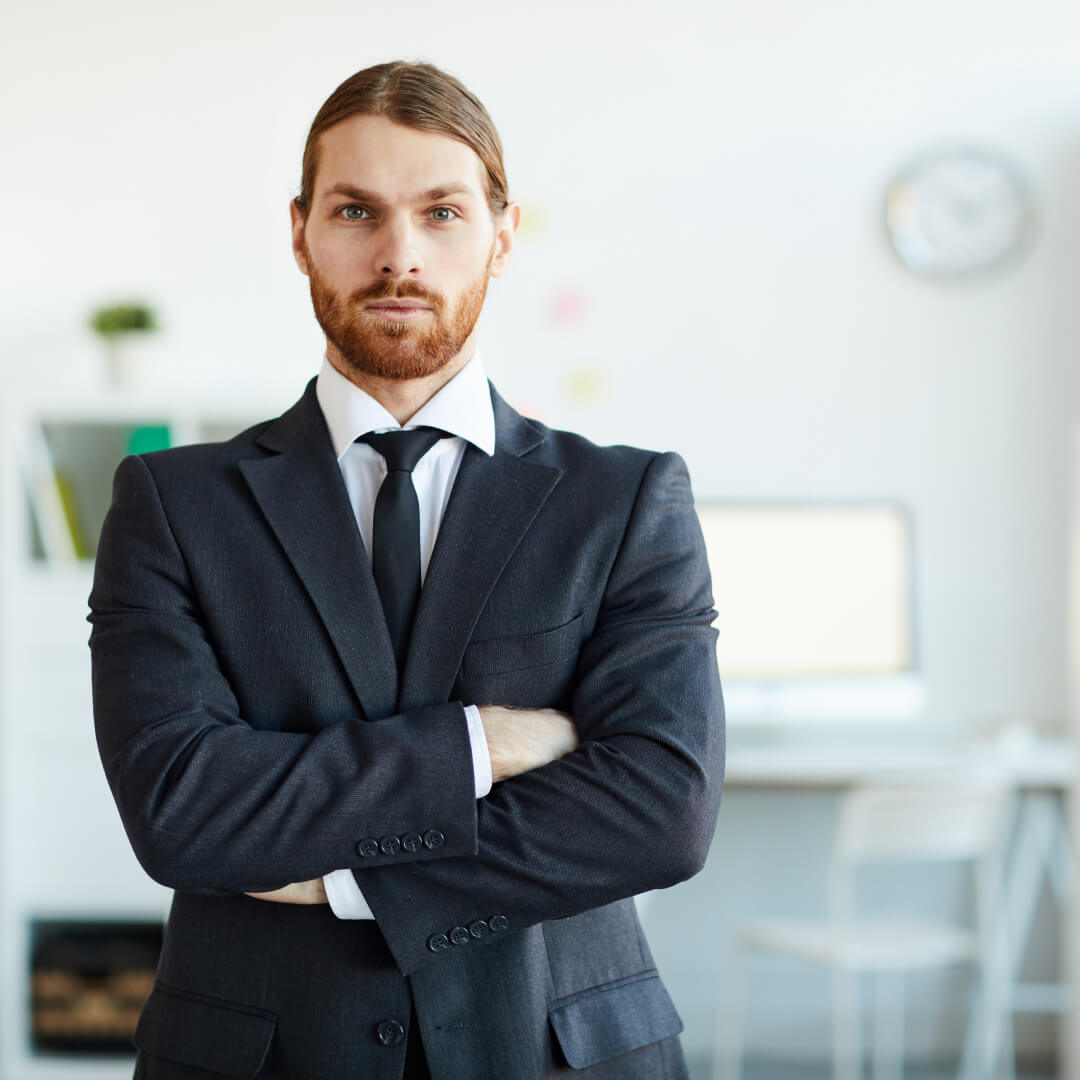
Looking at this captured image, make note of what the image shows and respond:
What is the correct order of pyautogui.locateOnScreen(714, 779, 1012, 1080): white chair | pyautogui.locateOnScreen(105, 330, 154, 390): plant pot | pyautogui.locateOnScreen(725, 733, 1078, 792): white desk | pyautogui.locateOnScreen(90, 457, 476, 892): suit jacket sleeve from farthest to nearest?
pyautogui.locateOnScreen(105, 330, 154, 390): plant pot, pyautogui.locateOnScreen(725, 733, 1078, 792): white desk, pyautogui.locateOnScreen(714, 779, 1012, 1080): white chair, pyautogui.locateOnScreen(90, 457, 476, 892): suit jacket sleeve

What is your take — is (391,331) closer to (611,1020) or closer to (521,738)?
(521,738)

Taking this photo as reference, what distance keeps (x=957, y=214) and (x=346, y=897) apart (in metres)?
3.36

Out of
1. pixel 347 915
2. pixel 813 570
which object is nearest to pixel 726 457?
pixel 813 570

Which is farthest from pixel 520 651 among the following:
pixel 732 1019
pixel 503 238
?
pixel 732 1019

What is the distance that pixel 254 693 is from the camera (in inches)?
55.5

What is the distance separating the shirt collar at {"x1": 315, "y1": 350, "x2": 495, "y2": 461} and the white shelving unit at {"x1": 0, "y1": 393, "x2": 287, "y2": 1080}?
2250 millimetres

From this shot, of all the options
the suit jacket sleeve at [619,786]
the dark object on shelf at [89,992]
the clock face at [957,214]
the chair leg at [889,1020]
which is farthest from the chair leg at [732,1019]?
the suit jacket sleeve at [619,786]

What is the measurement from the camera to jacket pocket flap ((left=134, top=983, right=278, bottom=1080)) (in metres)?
1.33

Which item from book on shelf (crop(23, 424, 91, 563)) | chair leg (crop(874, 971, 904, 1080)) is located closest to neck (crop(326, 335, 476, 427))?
book on shelf (crop(23, 424, 91, 563))

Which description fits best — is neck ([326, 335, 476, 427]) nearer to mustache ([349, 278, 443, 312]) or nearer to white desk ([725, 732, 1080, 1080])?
mustache ([349, 278, 443, 312])

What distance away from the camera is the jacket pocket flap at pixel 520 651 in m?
1.41

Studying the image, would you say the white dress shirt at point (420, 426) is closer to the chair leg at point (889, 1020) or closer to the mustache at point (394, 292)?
the mustache at point (394, 292)

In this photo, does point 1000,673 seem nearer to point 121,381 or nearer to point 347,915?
point 121,381

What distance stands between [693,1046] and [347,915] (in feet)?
10.3
